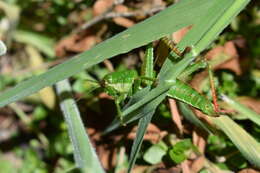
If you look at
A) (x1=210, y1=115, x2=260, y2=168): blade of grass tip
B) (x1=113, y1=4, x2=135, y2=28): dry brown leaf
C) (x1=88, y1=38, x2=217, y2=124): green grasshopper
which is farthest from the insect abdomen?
(x1=113, y1=4, x2=135, y2=28): dry brown leaf

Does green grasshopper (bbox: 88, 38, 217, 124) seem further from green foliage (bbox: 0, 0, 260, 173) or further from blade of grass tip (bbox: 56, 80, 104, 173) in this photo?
blade of grass tip (bbox: 56, 80, 104, 173)

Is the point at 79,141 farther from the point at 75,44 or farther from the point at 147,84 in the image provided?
the point at 75,44

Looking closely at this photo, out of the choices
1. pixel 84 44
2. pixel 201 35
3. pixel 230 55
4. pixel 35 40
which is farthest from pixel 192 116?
pixel 35 40

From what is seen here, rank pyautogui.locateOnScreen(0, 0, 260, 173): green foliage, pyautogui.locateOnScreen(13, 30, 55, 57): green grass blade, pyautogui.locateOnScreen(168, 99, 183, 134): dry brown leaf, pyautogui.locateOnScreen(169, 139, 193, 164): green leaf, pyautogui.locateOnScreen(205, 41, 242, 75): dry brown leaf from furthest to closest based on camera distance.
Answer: pyautogui.locateOnScreen(13, 30, 55, 57): green grass blade < pyautogui.locateOnScreen(205, 41, 242, 75): dry brown leaf < pyautogui.locateOnScreen(168, 99, 183, 134): dry brown leaf < pyautogui.locateOnScreen(169, 139, 193, 164): green leaf < pyautogui.locateOnScreen(0, 0, 260, 173): green foliage

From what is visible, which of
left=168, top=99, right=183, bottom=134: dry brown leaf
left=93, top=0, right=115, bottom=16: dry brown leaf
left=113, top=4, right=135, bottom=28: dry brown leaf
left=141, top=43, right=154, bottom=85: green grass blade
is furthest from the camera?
left=93, top=0, right=115, bottom=16: dry brown leaf

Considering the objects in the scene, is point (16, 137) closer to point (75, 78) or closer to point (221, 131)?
point (75, 78)

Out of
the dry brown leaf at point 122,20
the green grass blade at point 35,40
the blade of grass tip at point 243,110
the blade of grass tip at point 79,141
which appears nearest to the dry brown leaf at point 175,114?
the blade of grass tip at point 243,110
